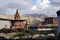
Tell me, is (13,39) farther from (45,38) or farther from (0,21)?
(0,21)

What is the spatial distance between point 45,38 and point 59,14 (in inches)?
111

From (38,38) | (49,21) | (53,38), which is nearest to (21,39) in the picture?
(38,38)

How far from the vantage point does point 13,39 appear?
1848 centimetres

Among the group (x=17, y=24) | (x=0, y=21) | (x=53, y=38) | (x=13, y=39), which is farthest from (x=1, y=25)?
(x=53, y=38)

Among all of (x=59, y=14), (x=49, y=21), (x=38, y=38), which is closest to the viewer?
(x=59, y=14)

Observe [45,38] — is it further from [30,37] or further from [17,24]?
[17,24]

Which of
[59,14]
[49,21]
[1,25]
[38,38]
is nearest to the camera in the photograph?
[59,14]

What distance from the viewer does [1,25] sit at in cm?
3981

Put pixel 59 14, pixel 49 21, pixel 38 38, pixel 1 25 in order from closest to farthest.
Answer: pixel 59 14
pixel 38 38
pixel 1 25
pixel 49 21

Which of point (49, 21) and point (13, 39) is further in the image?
point (49, 21)

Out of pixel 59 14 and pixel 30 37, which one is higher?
pixel 59 14

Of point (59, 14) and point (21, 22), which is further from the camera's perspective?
point (21, 22)

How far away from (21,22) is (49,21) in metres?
9.94

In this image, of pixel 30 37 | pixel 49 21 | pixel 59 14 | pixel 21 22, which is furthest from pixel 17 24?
pixel 59 14
